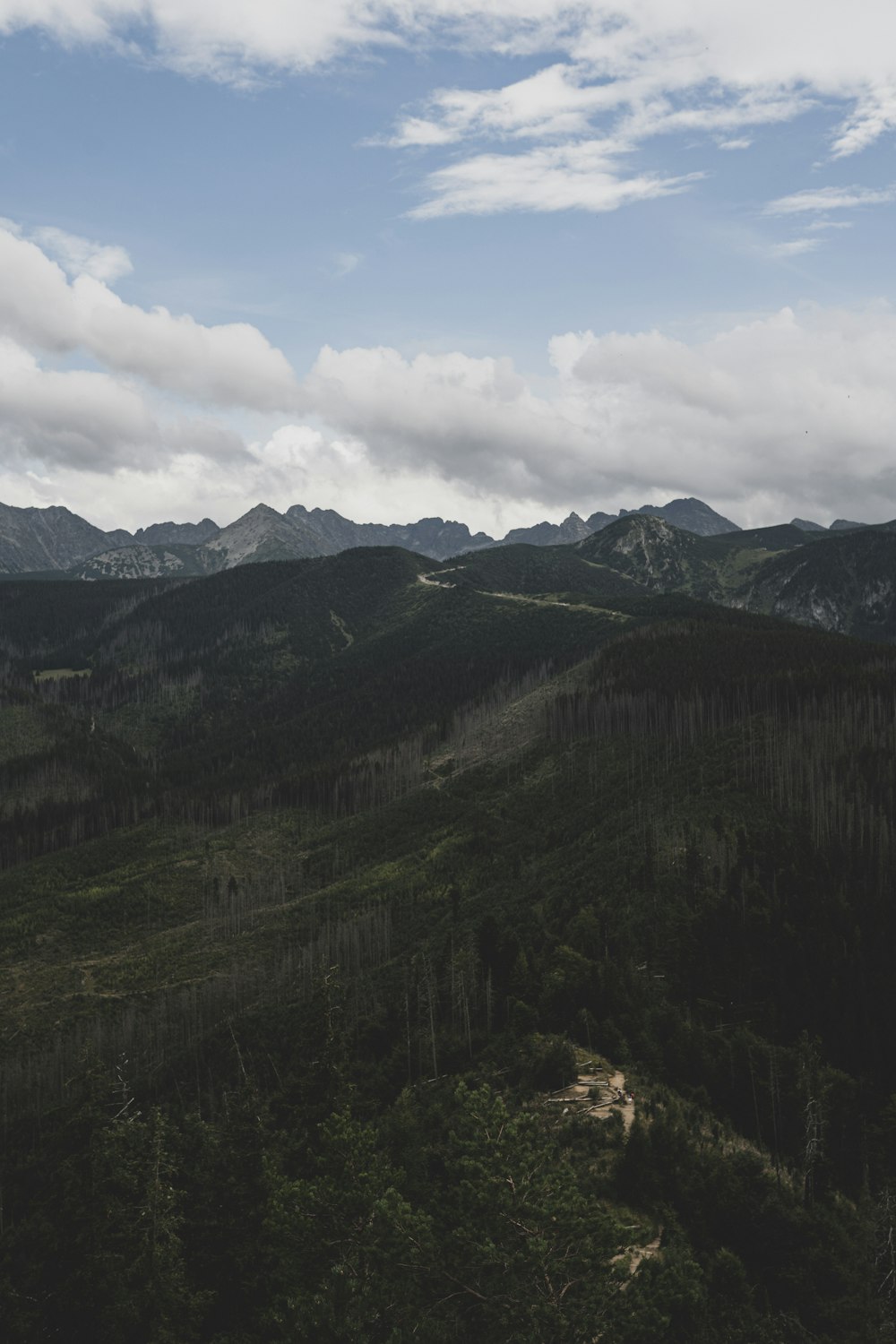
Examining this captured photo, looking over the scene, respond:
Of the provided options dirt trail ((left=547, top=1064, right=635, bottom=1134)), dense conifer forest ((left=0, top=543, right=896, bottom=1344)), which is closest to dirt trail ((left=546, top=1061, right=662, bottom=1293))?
dirt trail ((left=547, top=1064, right=635, bottom=1134))

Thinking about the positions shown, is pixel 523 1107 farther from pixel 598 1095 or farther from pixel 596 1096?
pixel 598 1095

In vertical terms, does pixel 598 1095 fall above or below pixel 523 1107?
below

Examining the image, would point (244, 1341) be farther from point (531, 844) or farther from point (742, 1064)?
point (531, 844)

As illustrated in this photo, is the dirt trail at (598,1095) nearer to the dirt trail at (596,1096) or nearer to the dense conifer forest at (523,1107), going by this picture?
the dirt trail at (596,1096)

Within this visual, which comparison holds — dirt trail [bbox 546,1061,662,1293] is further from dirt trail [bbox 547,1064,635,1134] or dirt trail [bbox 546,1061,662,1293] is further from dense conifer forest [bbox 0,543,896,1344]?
dense conifer forest [bbox 0,543,896,1344]

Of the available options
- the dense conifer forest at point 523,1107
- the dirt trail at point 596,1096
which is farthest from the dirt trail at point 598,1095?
the dense conifer forest at point 523,1107

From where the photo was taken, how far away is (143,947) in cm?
18800

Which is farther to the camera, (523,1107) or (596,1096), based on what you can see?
(596,1096)

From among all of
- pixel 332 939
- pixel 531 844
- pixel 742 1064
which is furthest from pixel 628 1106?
pixel 531 844

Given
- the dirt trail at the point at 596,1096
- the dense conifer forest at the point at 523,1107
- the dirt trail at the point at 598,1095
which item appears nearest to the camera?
the dense conifer forest at the point at 523,1107

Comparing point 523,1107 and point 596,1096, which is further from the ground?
point 523,1107

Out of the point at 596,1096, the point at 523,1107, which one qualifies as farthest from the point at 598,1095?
the point at 523,1107

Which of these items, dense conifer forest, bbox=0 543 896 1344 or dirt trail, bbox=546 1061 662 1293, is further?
dirt trail, bbox=546 1061 662 1293

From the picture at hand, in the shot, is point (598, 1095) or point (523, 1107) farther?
point (598, 1095)
